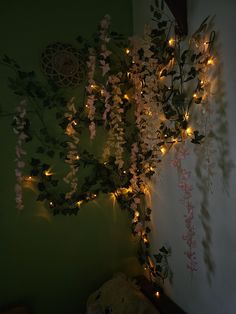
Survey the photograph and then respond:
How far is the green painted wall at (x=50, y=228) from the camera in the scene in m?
1.94

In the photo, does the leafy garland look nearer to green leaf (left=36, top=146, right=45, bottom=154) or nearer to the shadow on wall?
green leaf (left=36, top=146, right=45, bottom=154)

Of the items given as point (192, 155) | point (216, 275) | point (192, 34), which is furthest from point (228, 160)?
point (192, 34)

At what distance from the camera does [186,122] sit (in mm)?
1640

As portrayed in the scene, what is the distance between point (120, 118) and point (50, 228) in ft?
3.30

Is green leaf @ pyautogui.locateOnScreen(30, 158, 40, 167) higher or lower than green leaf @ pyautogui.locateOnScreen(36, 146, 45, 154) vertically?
lower

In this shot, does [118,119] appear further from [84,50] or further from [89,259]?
[89,259]

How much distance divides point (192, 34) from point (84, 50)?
902 millimetres

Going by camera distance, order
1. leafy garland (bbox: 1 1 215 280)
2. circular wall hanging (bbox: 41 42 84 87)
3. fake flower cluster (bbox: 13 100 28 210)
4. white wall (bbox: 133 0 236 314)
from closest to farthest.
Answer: white wall (bbox: 133 0 236 314)
leafy garland (bbox: 1 1 215 280)
fake flower cluster (bbox: 13 100 28 210)
circular wall hanging (bbox: 41 42 84 87)

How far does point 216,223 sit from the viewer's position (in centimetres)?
146

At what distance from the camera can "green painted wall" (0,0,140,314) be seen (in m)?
1.94

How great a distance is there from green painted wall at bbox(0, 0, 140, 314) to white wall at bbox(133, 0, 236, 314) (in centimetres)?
56

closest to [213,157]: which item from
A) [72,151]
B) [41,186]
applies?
[72,151]

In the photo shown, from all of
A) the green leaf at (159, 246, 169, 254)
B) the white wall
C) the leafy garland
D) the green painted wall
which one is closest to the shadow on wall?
the white wall

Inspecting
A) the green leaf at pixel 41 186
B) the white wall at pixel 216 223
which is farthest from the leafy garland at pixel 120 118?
the white wall at pixel 216 223
